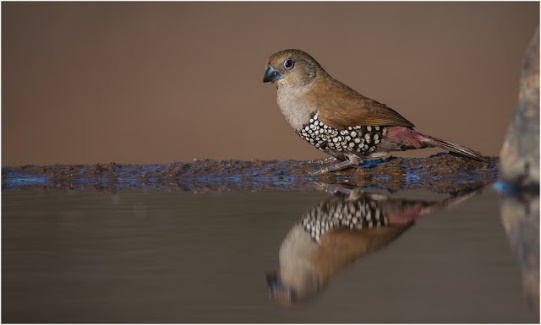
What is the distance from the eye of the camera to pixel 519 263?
3041 millimetres

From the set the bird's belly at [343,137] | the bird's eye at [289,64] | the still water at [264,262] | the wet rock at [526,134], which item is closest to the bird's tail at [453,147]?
the bird's belly at [343,137]

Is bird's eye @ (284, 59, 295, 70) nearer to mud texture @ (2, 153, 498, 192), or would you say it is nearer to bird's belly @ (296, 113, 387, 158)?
bird's belly @ (296, 113, 387, 158)

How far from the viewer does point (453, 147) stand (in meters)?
6.80

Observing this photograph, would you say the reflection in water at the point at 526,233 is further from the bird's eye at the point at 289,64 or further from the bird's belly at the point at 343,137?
the bird's eye at the point at 289,64

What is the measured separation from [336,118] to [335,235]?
2985mm

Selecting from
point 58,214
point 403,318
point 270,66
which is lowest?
point 403,318

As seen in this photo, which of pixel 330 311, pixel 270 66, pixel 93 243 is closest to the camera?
pixel 330 311

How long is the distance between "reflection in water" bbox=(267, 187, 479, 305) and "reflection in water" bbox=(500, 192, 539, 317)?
1.30ft

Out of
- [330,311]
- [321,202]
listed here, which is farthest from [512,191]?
[330,311]

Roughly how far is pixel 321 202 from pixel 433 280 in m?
2.19

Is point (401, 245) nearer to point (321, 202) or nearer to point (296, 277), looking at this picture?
point (296, 277)

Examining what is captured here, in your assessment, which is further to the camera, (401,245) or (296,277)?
(401,245)

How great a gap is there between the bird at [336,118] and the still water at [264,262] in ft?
5.13

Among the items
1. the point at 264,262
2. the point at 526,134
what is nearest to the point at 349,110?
the point at 526,134
